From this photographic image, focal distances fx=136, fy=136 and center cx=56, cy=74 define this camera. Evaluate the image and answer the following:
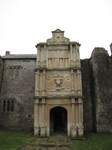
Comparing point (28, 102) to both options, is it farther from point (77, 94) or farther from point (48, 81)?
point (77, 94)

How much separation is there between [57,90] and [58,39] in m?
7.10

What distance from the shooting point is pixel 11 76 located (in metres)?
21.9

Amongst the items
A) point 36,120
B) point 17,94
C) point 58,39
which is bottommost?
point 36,120

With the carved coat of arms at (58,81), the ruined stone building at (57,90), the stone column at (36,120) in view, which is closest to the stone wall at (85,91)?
the ruined stone building at (57,90)

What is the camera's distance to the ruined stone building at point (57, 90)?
1554cm

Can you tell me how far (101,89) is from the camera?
18.4 metres

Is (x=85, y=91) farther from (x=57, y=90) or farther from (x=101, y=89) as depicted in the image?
(x=57, y=90)

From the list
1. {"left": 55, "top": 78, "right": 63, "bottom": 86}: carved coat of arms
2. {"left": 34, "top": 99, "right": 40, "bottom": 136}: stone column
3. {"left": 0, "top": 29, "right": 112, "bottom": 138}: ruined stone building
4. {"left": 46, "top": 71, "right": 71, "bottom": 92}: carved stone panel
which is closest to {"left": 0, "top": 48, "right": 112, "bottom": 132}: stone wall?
{"left": 0, "top": 29, "right": 112, "bottom": 138}: ruined stone building

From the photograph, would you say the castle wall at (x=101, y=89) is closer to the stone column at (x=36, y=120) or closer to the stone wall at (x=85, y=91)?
the stone wall at (x=85, y=91)

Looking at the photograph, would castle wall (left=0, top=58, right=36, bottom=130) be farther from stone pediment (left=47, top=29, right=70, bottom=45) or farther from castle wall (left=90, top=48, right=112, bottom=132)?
castle wall (left=90, top=48, right=112, bottom=132)

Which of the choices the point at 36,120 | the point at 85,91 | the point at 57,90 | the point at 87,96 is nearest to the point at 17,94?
the point at 36,120

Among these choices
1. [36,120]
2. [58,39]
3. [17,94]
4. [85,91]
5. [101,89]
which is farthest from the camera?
[17,94]

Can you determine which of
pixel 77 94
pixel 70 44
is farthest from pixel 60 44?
pixel 77 94

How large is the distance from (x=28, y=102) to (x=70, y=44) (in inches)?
415
